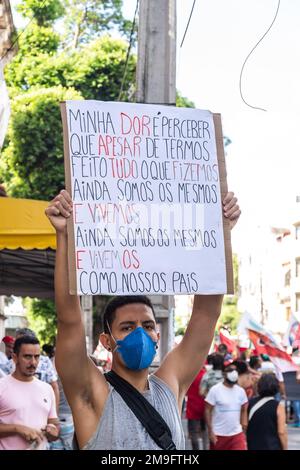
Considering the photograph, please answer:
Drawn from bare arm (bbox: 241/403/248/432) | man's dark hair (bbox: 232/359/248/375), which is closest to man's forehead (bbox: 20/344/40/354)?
bare arm (bbox: 241/403/248/432)

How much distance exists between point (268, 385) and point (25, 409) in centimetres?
351

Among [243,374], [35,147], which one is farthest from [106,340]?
[35,147]

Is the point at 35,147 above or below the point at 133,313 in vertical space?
above

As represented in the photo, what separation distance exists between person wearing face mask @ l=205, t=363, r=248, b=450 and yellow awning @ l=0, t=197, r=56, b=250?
13.9 ft

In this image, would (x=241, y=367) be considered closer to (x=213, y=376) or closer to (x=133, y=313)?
(x=213, y=376)

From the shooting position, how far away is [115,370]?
4008 millimetres

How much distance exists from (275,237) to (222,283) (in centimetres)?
10181

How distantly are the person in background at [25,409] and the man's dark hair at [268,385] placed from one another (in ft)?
10.2

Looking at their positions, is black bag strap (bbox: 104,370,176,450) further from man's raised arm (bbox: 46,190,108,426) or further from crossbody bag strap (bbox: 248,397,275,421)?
crossbody bag strap (bbox: 248,397,275,421)

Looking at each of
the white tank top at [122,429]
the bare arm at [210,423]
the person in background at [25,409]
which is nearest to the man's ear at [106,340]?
the white tank top at [122,429]

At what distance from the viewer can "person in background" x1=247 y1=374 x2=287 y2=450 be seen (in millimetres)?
10297

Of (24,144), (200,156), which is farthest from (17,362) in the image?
(24,144)

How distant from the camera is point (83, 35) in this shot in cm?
4234
